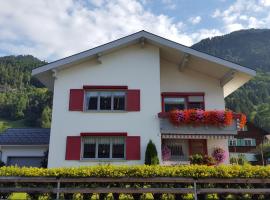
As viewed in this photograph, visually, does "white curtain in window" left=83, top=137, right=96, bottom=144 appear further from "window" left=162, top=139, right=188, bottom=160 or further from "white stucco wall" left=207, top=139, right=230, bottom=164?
"white stucco wall" left=207, top=139, right=230, bottom=164

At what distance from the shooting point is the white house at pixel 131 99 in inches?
773

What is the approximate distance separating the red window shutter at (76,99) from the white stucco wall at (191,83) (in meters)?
5.71

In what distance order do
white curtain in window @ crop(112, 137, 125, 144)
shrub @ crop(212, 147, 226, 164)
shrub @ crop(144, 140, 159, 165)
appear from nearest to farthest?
shrub @ crop(144, 140, 159, 165)
white curtain in window @ crop(112, 137, 125, 144)
shrub @ crop(212, 147, 226, 164)

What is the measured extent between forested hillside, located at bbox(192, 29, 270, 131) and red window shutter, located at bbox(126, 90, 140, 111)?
70540 mm

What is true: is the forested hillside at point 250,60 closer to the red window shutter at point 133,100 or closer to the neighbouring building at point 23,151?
the neighbouring building at point 23,151

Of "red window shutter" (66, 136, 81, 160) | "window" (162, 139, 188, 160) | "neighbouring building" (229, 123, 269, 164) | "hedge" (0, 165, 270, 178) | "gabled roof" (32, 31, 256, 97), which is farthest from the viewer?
"neighbouring building" (229, 123, 269, 164)

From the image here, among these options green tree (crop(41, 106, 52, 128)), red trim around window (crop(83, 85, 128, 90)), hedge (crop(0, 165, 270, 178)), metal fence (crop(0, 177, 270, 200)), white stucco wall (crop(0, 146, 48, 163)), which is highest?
green tree (crop(41, 106, 52, 128))

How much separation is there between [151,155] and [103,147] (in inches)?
121

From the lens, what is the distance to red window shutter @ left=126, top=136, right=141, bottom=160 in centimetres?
1930

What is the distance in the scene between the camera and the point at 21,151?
24047 millimetres

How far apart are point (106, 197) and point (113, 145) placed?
6210 mm

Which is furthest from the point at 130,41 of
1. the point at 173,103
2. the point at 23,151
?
the point at 23,151

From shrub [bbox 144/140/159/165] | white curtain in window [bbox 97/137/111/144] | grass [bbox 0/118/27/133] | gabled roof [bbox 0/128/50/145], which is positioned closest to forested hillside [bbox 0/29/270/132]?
grass [bbox 0/118/27/133]

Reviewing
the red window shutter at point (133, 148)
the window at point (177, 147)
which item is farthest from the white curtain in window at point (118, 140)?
the window at point (177, 147)
